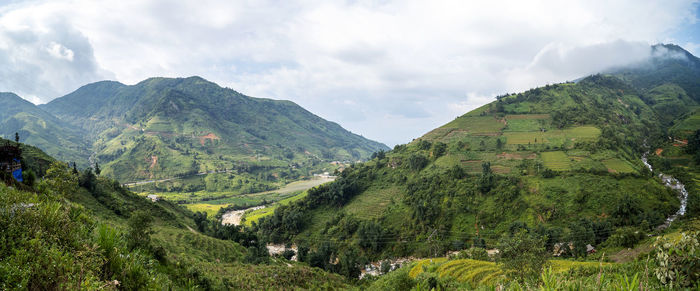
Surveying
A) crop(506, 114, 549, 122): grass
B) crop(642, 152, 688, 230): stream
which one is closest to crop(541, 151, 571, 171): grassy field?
crop(642, 152, 688, 230): stream

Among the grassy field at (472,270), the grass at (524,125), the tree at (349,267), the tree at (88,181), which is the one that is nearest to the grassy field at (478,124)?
the grass at (524,125)

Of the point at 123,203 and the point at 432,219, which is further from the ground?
the point at 123,203

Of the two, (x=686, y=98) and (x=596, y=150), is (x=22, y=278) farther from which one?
(x=686, y=98)

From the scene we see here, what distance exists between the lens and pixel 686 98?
618 feet

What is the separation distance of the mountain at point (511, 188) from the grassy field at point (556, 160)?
257 millimetres

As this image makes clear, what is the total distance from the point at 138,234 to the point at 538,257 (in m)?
32.6

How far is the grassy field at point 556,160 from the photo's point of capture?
264 ft

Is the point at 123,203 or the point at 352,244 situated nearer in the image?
the point at 123,203

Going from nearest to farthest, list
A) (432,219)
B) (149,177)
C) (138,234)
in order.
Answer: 1. (138,234)
2. (432,219)
3. (149,177)

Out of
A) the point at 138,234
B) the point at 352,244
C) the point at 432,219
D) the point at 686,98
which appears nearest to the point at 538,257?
the point at 138,234

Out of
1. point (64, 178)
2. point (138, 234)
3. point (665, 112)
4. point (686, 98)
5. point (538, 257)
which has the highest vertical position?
point (686, 98)

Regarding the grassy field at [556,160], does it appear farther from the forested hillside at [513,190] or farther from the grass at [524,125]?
the grass at [524,125]

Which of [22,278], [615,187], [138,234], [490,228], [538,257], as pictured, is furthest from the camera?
[490,228]

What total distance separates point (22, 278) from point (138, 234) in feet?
52.2
